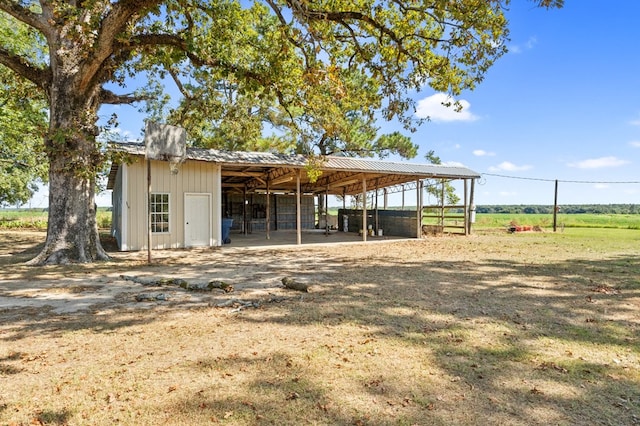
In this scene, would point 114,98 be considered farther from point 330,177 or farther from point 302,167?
point 330,177

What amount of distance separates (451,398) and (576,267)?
7384 millimetres

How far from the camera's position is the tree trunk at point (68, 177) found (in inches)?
335

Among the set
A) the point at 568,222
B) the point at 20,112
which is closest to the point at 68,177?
the point at 20,112

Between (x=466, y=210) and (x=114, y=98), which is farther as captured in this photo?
(x=466, y=210)

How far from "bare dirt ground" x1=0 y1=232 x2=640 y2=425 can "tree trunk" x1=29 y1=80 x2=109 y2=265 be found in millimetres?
1879

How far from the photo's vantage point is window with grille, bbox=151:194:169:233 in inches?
470

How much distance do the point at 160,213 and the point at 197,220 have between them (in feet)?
4.03

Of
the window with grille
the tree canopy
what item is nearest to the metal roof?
the window with grille

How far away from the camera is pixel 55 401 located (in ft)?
8.01

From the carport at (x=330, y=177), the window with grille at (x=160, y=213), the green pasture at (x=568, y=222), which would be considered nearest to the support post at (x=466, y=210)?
the carport at (x=330, y=177)

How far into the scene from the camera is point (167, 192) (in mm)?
12039

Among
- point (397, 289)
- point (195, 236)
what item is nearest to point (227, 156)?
point (195, 236)

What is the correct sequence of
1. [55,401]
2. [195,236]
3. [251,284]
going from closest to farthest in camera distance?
[55,401] < [251,284] < [195,236]

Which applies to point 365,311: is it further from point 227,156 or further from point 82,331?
point 227,156
